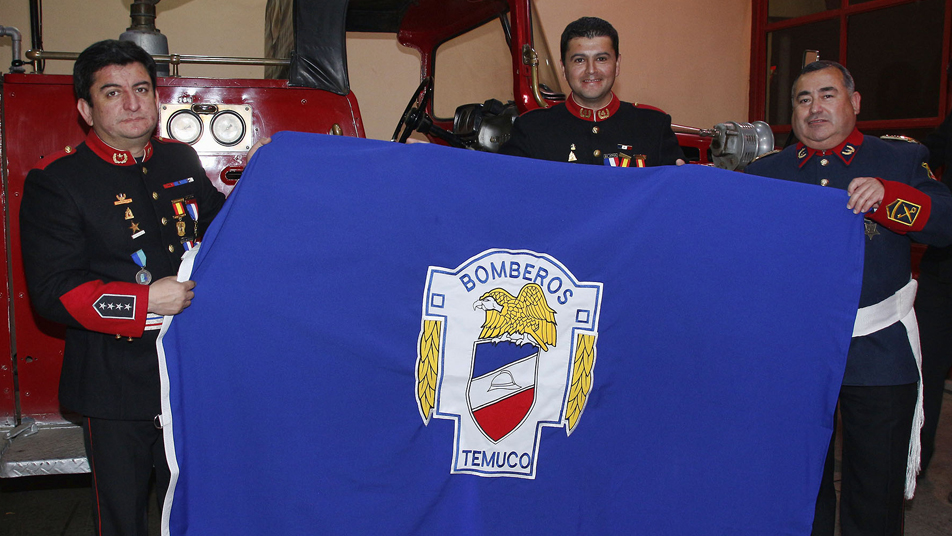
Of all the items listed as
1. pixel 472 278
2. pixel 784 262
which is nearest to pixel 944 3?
pixel 784 262

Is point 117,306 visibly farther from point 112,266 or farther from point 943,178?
point 943,178

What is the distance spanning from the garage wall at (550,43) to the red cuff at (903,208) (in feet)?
9.96

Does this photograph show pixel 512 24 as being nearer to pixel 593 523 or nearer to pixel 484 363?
pixel 484 363

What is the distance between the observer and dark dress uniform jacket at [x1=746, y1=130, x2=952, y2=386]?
1994mm

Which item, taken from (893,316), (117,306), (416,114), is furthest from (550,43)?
(117,306)

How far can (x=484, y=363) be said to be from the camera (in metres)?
1.94

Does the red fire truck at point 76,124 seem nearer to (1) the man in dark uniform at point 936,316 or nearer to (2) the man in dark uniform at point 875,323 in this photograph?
(2) the man in dark uniform at point 875,323

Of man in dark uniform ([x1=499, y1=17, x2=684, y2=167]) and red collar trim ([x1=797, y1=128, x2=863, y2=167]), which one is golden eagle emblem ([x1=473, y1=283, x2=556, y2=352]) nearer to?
man in dark uniform ([x1=499, y1=17, x2=684, y2=167])

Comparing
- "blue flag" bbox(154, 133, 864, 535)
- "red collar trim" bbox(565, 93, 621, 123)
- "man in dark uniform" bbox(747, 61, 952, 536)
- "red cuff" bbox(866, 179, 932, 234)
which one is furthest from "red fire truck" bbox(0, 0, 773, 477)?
"red cuff" bbox(866, 179, 932, 234)

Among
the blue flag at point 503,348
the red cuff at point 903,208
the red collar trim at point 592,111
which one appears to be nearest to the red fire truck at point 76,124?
the red collar trim at point 592,111

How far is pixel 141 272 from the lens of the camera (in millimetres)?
1896

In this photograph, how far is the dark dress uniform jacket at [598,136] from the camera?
259 cm

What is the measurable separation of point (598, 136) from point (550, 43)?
5147mm

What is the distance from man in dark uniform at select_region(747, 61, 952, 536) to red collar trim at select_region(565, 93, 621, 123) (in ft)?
2.14
